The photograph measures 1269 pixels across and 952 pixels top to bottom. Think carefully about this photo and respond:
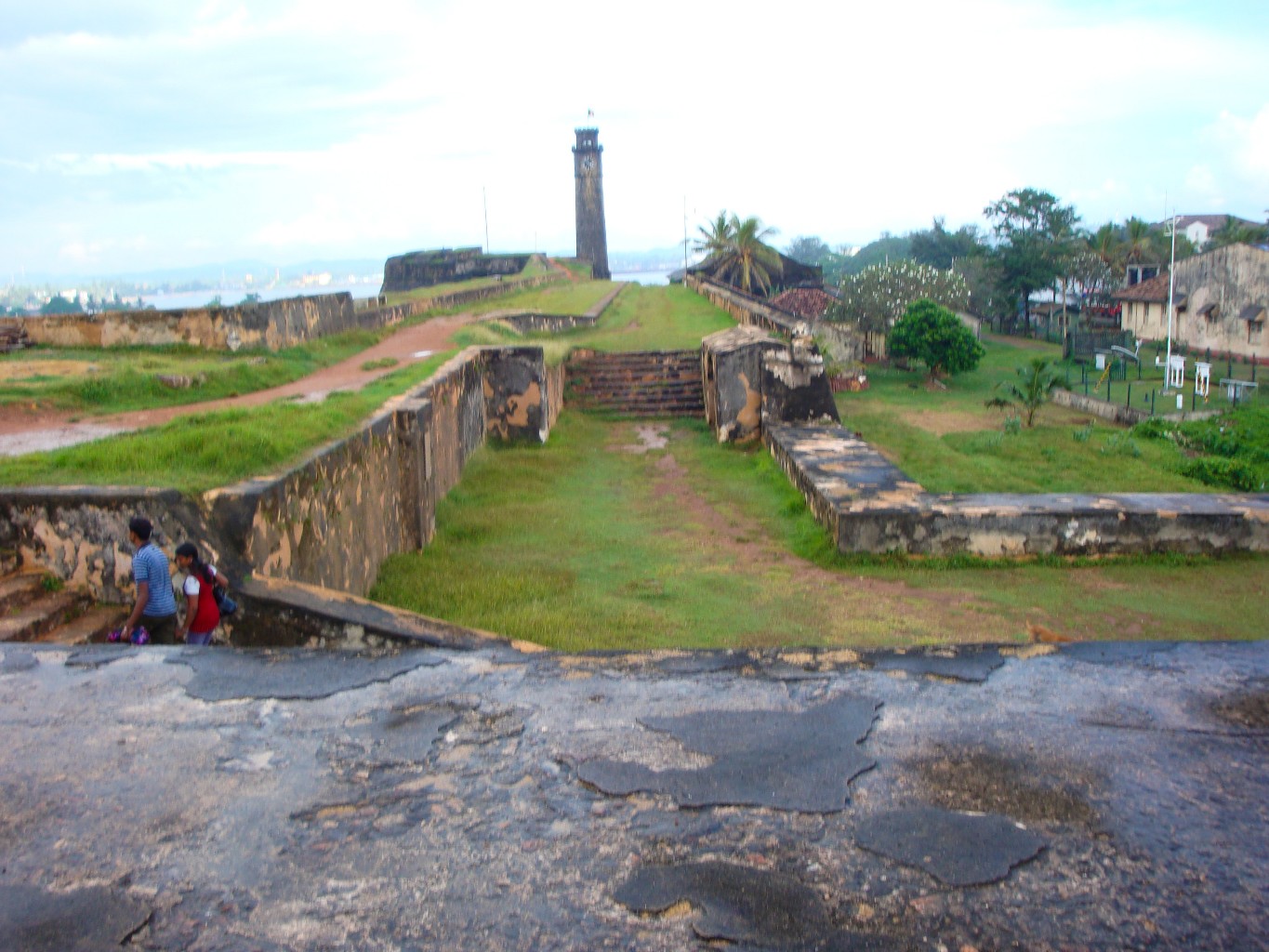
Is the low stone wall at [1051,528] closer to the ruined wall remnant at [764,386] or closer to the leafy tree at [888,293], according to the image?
the ruined wall remnant at [764,386]

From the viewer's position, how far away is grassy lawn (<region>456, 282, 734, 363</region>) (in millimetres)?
16219

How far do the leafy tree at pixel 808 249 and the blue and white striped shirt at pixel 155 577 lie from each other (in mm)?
103854

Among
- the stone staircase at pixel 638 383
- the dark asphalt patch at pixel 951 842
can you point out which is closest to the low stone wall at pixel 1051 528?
the dark asphalt patch at pixel 951 842

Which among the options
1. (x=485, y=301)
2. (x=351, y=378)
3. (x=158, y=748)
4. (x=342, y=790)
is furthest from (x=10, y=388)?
(x=485, y=301)

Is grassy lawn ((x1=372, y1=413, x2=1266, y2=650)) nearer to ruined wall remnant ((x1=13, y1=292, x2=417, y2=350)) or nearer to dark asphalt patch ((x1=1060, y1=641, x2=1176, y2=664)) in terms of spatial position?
dark asphalt patch ((x1=1060, y1=641, x2=1176, y2=664))

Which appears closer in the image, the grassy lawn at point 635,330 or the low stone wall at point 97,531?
the low stone wall at point 97,531

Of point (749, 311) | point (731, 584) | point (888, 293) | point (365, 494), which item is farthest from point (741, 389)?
point (888, 293)

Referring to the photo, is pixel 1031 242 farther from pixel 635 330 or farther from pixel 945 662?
pixel 945 662

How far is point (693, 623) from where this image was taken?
20.5 feet

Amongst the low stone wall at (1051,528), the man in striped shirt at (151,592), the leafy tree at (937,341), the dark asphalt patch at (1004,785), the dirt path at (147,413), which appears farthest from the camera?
the leafy tree at (937,341)

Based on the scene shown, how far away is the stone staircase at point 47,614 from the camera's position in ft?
14.4

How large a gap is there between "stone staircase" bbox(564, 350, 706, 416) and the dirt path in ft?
8.33

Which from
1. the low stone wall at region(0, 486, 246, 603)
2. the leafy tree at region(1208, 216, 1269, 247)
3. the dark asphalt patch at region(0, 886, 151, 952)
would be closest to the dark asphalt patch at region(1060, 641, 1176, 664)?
the dark asphalt patch at region(0, 886, 151, 952)

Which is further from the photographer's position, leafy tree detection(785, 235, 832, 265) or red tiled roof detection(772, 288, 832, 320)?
leafy tree detection(785, 235, 832, 265)
